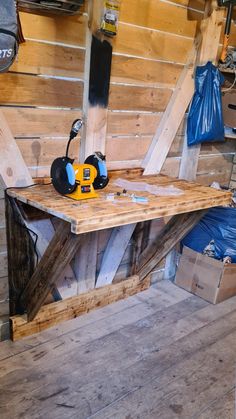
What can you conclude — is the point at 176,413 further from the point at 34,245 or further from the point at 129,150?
the point at 129,150

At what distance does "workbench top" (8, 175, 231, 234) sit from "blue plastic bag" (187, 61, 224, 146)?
576 millimetres

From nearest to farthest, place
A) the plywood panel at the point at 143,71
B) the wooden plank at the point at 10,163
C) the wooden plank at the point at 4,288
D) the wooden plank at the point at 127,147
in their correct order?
the wooden plank at the point at 10,163
the wooden plank at the point at 4,288
the plywood panel at the point at 143,71
the wooden plank at the point at 127,147

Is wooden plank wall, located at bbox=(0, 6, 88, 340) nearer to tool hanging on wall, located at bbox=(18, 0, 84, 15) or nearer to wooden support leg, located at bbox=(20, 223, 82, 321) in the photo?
tool hanging on wall, located at bbox=(18, 0, 84, 15)

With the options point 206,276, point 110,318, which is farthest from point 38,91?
point 206,276

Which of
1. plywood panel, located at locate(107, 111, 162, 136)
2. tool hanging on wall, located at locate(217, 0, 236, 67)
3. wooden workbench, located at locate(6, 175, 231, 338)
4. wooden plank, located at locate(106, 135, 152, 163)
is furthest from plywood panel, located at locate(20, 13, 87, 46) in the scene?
tool hanging on wall, located at locate(217, 0, 236, 67)

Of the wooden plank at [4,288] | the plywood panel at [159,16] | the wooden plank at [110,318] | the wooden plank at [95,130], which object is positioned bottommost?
the wooden plank at [110,318]

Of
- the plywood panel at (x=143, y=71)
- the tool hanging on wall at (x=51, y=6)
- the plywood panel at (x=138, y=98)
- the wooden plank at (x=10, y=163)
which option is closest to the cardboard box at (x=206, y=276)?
the plywood panel at (x=138, y=98)

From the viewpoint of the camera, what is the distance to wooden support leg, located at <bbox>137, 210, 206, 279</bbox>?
2389 mm

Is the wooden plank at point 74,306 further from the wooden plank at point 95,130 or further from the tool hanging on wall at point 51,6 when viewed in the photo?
the tool hanging on wall at point 51,6

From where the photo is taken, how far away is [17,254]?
194cm

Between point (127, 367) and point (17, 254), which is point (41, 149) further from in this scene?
point (127, 367)

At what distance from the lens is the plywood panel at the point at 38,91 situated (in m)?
1.70

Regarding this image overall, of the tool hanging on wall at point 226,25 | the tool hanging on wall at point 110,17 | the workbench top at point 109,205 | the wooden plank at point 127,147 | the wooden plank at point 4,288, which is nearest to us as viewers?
the workbench top at point 109,205

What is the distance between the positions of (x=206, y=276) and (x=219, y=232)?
0.32 metres
